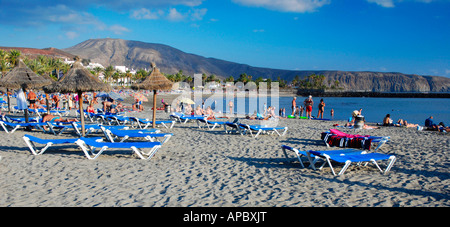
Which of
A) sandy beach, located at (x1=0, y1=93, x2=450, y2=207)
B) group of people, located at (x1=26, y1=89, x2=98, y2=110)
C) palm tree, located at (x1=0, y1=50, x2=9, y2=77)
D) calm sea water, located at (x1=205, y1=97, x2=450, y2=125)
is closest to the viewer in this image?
sandy beach, located at (x1=0, y1=93, x2=450, y2=207)

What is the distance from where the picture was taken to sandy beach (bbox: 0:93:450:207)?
4.32m

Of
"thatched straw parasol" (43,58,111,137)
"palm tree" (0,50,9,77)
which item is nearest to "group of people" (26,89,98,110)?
"thatched straw parasol" (43,58,111,137)

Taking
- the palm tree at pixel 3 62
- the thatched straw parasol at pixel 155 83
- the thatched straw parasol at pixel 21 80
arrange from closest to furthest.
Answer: the thatched straw parasol at pixel 21 80, the thatched straw parasol at pixel 155 83, the palm tree at pixel 3 62

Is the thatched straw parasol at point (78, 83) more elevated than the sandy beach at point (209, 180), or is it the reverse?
the thatched straw parasol at point (78, 83)

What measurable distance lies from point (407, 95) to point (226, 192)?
124 metres

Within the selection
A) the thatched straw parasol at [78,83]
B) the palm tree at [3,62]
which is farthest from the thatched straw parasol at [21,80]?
the palm tree at [3,62]

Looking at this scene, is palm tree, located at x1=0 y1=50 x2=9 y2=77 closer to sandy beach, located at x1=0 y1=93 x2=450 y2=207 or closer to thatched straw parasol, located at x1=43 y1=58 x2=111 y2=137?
thatched straw parasol, located at x1=43 y1=58 x2=111 y2=137

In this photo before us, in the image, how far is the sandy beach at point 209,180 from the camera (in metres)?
4.32


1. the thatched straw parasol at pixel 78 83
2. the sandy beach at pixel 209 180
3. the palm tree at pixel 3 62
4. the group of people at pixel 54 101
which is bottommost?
the sandy beach at pixel 209 180

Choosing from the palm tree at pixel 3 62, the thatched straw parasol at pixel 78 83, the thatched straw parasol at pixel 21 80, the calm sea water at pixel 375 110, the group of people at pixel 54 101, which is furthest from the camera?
the palm tree at pixel 3 62

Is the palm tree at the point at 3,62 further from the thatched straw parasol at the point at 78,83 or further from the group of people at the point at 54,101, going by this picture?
the thatched straw parasol at the point at 78,83

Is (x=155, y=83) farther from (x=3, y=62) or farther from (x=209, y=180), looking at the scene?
(x=3, y=62)
